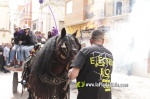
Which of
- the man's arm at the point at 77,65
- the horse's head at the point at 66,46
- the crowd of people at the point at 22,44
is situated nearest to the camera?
the man's arm at the point at 77,65

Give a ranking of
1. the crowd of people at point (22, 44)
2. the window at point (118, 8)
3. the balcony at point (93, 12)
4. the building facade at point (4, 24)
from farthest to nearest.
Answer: the building facade at point (4, 24) → the balcony at point (93, 12) → the window at point (118, 8) → the crowd of people at point (22, 44)

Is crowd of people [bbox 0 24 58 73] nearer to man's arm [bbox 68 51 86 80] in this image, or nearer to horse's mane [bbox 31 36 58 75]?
horse's mane [bbox 31 36 58 75]

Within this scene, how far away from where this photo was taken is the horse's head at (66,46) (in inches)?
150

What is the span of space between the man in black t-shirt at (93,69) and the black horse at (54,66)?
0.36 metres

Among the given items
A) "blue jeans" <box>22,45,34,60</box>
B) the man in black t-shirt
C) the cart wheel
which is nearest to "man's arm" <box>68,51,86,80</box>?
the man in black t-shirt

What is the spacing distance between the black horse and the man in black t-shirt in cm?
36

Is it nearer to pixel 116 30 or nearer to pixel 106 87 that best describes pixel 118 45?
pixel 116 30

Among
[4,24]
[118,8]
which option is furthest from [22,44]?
[4,24]

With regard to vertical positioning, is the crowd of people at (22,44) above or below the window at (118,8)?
below

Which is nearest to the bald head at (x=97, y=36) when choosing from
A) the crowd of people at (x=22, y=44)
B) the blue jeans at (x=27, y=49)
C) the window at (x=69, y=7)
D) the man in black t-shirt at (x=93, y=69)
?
the man in black t-shirt at (x=93, y=69)

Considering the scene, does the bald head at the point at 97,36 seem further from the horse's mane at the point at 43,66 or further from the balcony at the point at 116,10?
the balcony at the point at 116,10

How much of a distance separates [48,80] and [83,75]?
70cm

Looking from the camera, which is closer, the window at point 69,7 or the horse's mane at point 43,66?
the horse's mane at point 43,66

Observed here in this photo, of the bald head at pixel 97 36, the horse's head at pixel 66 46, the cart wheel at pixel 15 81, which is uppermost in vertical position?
the bald head at pixel 97 36
